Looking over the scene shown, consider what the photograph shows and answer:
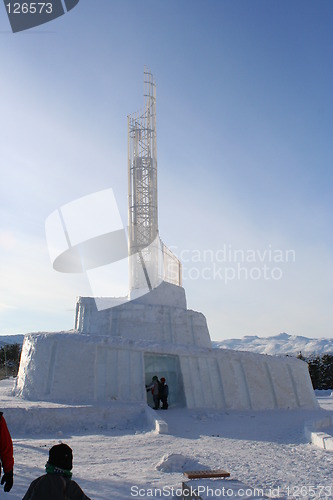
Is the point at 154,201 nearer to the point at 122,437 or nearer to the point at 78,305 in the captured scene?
the point at 78,305

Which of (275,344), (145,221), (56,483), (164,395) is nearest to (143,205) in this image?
(145,221)

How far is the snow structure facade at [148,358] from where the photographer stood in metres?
16.4

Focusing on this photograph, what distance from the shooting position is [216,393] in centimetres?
1747

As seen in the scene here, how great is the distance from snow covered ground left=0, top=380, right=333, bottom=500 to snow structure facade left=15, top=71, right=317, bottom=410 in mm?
1236

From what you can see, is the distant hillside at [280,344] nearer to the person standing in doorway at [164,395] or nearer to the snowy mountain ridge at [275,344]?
the snowy mountain ridge at [275,344]

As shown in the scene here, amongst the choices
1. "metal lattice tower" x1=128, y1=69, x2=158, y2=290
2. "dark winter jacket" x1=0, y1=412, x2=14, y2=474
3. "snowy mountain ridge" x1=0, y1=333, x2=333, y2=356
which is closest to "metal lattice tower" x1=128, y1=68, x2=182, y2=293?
"metal lattice tower" x1=128, y1=69, x2=158, y2=290

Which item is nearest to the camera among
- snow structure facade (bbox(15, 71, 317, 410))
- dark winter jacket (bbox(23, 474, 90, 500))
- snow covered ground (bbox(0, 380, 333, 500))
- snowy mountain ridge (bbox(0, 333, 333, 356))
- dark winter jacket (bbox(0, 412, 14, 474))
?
dark winter jacket (bbox(23, 474, 90, 500))

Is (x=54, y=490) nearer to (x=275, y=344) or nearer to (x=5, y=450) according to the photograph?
(x=5, y=450)

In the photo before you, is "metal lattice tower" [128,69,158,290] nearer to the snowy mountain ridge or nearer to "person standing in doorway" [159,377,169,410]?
"person standing in doorway" [159,377,169,410]

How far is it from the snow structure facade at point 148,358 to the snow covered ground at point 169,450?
1236 mm

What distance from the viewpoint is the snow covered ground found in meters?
7.49

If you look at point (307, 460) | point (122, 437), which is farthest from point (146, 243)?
point (307, 460)

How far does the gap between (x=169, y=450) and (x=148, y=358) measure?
8803mm

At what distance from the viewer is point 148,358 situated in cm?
1905
